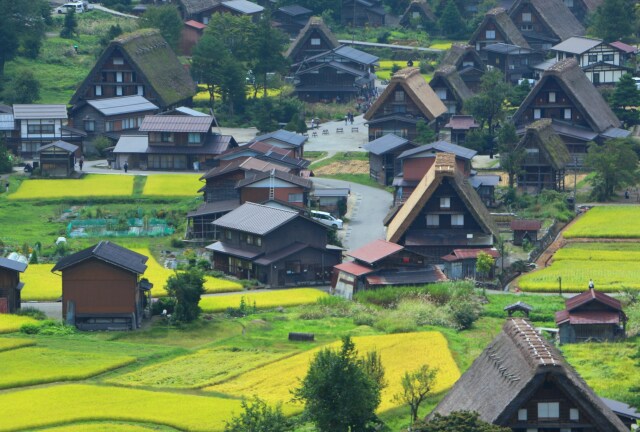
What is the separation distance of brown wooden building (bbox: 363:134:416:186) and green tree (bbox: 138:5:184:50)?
25.6m

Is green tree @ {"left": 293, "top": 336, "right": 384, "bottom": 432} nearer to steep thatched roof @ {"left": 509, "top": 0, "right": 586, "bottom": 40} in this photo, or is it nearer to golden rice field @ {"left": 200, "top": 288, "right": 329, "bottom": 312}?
golden rice field @ {"left": 200, "top": 288, "right": 329, "bottom": 312}

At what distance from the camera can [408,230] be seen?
238 ft

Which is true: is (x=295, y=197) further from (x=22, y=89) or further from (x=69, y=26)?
(x=69, y=26)

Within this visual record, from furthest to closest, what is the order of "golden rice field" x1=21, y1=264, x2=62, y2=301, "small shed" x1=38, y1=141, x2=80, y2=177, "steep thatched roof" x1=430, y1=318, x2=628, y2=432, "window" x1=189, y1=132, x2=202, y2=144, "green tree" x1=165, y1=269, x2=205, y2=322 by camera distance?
"window" x1=189, y1=132, x2=202, y2=144 < "small shed" x1=38, y1=141, x2=80, y2=177 < "golden rice field" x1=21, y1=264, x2=62, y2=301 < "green tree" x1=165, y1=269, x2=205, y2=322 < "steep thatched roof" x1=430, y1=318, x2=628, y2=432

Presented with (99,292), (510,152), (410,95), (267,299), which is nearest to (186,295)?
(99,292)

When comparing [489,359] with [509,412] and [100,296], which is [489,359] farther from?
[100,296]

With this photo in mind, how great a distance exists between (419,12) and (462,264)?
5827 cm

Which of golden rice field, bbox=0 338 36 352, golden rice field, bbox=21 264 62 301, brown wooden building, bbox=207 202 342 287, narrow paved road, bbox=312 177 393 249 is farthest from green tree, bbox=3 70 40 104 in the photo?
golden rice field, bbox=0 338 36 352

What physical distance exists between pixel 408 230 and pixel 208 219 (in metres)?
9.59

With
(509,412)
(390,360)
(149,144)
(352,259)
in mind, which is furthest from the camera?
(149,144)

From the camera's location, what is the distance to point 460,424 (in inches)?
1670

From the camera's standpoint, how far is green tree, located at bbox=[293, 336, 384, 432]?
150 ft

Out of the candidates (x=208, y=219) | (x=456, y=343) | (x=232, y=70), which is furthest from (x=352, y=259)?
(x=232, y=70)

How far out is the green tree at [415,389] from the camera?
48562 millimetres
